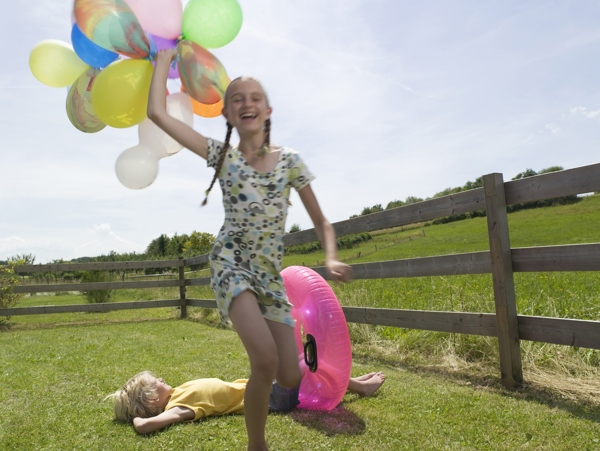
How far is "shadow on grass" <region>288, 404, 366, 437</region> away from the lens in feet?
8.95

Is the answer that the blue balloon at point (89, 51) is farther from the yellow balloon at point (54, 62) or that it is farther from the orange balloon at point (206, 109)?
the orange balloon at point (206, 109)

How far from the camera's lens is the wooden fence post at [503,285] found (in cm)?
349

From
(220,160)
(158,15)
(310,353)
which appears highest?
(158,15)


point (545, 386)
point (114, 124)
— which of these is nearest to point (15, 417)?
point (114, 124)

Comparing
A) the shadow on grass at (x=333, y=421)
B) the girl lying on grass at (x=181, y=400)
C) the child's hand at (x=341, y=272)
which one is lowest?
the shadow on grass at (x=333, y=421)

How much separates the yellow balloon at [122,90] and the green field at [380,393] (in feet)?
5.79

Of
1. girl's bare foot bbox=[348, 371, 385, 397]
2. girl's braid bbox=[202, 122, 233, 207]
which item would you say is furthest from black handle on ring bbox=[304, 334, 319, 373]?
girl's braid bbox=[202, 122, 233, 207]

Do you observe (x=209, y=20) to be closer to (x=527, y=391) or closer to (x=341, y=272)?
(x=341, y=272)

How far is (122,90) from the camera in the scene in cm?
240

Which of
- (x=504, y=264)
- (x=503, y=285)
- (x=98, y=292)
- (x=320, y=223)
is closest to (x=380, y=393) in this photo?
(x=503, y=285)

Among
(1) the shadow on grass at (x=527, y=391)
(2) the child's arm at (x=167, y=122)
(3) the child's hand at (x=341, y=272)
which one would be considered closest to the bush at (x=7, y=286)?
(1) the shadow on grass at (x=527, y=391)

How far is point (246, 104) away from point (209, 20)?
0.72 meters

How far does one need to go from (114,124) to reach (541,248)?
288 centimetres

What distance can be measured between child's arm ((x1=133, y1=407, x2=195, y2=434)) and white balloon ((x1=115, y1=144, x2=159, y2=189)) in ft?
4.49
